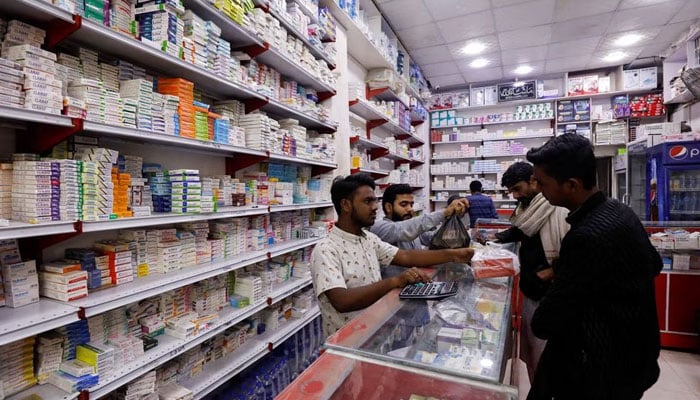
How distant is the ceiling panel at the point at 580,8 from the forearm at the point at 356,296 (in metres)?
5.84

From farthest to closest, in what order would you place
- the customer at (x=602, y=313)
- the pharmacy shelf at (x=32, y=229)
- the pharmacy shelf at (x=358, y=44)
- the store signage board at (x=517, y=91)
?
1. the store signage board at (x=517, y=91)
2. the pharmacy shelf at (x=358, y=44)
3. the pharmacy shelf at (x=32, y=229)
4. the customer at (x=602, y=313)

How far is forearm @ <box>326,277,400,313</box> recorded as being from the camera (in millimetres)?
1728

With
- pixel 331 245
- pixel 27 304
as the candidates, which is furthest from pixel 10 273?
pixel 331 245

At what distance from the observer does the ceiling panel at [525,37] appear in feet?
21.1

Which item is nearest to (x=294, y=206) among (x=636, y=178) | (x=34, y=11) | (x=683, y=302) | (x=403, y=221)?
(x=403, y=221)

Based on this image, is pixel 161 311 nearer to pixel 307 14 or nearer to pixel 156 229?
pixel 156 229

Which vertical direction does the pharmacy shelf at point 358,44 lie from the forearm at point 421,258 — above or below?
above

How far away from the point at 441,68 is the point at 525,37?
6.88ft

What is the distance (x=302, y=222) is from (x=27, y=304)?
253 centimetres

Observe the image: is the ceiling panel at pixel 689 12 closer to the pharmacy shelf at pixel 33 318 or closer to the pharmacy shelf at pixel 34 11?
the pharmacy shelf at pixel 34 11

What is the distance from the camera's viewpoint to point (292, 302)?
3744 mm

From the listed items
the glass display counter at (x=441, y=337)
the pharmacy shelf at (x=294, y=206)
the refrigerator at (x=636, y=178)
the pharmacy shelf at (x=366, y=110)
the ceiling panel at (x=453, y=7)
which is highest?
the ceiling panel at (x=453, y=7)

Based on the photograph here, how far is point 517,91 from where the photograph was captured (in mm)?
9164

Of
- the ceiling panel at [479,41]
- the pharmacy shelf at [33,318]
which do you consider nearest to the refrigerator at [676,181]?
the ceiling panel at [479,41]
